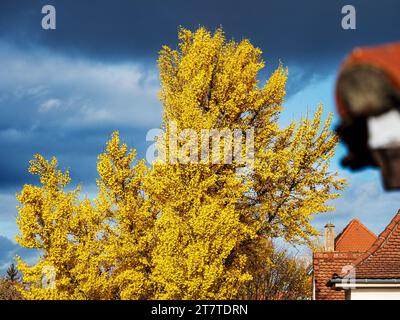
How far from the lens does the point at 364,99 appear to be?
135cm

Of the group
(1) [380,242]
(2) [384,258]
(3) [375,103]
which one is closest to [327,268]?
(1) [380,242]

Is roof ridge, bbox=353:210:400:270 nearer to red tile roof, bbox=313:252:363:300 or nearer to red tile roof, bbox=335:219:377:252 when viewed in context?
red tile roof, bbox=313:252:363:300

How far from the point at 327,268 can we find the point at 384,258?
4333 millimetres

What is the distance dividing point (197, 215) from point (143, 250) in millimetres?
2183

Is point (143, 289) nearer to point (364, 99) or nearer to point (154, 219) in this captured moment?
point (154, 219)

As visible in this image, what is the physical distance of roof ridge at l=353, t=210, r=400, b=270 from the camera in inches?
804

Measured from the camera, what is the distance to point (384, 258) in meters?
20.4

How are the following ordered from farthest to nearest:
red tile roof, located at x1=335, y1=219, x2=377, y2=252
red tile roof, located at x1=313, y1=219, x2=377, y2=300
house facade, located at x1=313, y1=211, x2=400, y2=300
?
red tile roof, located at x1=335, y1=219, x2=377, y2=252
red tile roof, located at x1=313, y1=219, x2=377, y2=300
house facade, located at x1=313, y1=211, x2=400, y2=300

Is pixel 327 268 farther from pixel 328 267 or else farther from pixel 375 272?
pixel 375 272

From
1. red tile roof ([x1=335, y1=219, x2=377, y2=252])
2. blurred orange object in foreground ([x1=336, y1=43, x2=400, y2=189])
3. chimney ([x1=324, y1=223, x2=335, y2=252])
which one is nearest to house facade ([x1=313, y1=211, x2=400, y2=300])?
chimney ([x1=324, y1=223, x2=335, y2=252])

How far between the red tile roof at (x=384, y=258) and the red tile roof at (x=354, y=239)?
23.1 m

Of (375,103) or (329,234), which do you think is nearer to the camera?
(375,103)

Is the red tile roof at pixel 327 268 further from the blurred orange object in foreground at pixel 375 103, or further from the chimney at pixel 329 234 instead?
the blurred orange object in foreground at pixel 375 103
